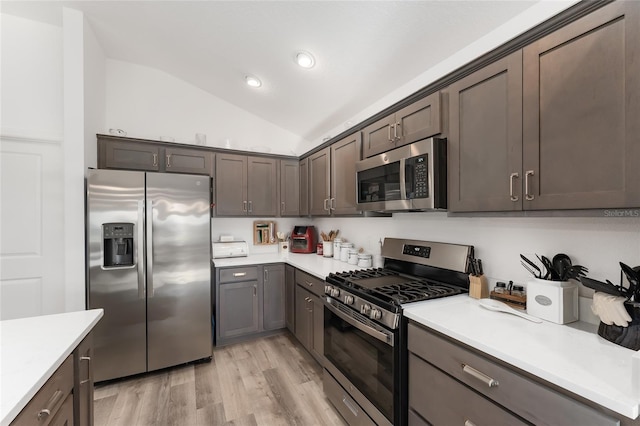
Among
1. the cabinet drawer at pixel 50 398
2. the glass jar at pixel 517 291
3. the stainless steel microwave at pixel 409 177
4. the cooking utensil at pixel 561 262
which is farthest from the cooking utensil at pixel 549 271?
the cabinet drawer at pixel 50 398

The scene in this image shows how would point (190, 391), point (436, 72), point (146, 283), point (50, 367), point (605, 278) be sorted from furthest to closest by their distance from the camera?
1. point (146, 283)
2. point (190, 391)
3. point (436, 72)
4. point (605, 278)
5. point (50, 367)

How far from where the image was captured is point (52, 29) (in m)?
2.47

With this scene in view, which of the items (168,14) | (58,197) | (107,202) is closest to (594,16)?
(168,14)

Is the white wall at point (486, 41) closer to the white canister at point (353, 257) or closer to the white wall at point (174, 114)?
the white canister at point (353, 257)

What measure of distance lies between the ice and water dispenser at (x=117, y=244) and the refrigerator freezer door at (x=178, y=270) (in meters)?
0.16

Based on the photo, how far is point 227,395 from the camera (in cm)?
219

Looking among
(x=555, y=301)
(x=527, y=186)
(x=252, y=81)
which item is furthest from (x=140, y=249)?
(x=555, y=301)

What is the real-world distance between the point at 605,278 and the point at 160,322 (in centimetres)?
314

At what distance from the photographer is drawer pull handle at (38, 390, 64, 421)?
0.88 metres

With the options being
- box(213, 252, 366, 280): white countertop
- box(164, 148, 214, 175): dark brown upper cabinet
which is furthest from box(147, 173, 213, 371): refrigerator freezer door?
box(164, 148, 214, 175): dark brown upper cabinet

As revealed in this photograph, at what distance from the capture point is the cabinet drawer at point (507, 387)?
2.67ft

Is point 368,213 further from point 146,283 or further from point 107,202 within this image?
point 107,202

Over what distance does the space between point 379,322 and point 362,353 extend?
0.31 meters

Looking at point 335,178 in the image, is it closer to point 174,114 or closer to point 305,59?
point 305,59
